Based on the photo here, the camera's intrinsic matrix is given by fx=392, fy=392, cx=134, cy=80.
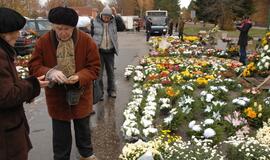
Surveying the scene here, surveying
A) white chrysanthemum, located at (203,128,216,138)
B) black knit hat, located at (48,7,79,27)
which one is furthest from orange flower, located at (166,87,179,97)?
black knit hat, located at (48,7,79,27)

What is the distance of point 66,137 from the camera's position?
4.54 meters

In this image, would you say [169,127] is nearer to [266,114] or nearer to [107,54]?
[266,114]

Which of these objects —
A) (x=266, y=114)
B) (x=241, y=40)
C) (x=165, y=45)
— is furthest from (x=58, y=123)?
(x=165, y=45)

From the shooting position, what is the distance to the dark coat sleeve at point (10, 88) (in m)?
2.98

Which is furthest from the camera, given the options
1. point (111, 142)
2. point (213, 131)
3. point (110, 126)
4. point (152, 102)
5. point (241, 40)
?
point (241, 40)

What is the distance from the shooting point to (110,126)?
21.3 feet

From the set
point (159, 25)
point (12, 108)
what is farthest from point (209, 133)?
point (159, 25)

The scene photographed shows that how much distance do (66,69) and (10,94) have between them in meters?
1.34

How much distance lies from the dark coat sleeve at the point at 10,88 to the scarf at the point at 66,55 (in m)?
1.07

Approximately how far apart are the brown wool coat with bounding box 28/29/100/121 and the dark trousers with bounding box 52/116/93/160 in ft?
0.37

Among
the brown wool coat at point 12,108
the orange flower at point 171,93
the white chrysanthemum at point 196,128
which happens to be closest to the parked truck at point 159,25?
the orange flower at point 171,93

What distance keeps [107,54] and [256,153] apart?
442cm

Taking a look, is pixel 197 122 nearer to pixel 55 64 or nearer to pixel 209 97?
pixel 209 97

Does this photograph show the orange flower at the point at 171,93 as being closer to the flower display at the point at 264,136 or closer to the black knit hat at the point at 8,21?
the flower display at the point at 264,136
